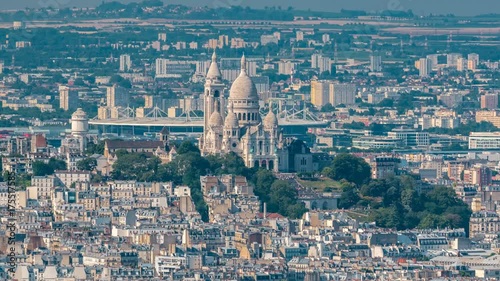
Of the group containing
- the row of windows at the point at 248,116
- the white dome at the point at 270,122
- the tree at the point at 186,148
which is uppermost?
the row of windows at the point at 248,116

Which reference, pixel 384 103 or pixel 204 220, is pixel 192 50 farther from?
pixel 204 220

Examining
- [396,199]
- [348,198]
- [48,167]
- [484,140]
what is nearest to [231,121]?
[48,167]

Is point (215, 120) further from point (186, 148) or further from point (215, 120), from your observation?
point (186, 148)

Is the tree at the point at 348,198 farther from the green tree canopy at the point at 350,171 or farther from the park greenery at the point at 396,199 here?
the green tree canopy at the point at 350,171

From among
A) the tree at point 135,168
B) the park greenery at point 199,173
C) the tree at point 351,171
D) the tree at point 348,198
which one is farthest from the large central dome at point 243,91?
the tree at point 348,198

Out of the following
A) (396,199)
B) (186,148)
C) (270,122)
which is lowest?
(396,199)

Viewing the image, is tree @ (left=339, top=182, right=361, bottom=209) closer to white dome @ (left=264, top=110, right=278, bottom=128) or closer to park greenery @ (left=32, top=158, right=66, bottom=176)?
park greenery @ (left=32, top=158, right=66, bottom=176)

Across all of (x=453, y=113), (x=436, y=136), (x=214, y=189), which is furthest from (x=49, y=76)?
(x=214, y=189)

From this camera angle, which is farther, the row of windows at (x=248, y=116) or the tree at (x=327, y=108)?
the tree at (x=327, y=108)
